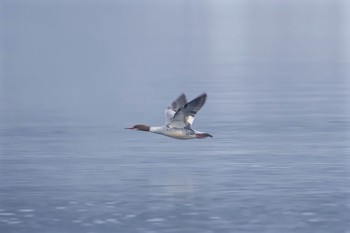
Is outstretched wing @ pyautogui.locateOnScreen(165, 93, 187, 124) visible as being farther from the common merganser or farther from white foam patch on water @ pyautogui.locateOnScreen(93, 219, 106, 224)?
white foam patch on water @ pyautogui.locateOnScreen(93, 219, 106, 224)

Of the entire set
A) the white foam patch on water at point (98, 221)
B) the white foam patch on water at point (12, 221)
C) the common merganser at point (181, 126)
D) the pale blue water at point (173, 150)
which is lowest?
the white foam patch on water at point (12, 221)

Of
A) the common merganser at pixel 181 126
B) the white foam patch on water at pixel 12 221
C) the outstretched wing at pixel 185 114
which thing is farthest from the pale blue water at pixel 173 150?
the outstretched wing at pixel 185 114

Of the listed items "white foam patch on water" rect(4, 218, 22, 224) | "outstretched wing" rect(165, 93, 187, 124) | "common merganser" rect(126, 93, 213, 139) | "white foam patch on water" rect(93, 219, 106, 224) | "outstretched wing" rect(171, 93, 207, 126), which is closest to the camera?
"white foam patch on water" rect(93, 219, 106, 224)

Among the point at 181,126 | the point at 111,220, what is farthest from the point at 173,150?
the point at 111,220

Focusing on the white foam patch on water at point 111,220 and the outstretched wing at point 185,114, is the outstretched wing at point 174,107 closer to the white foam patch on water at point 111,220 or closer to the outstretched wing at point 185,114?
the outstretched wing at point 185,114

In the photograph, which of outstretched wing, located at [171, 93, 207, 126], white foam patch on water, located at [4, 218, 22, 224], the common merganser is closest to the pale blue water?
white foam patch on water, located at [4, 218, 22, 224]

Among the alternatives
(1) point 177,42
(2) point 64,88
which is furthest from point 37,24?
(2) point 64,88

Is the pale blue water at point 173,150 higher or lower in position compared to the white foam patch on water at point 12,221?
higher

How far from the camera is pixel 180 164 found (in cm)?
1916

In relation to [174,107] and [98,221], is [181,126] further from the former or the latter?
[98,221]

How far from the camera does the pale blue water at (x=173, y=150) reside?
15828 millimetres

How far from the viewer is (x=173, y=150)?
67.7 ft

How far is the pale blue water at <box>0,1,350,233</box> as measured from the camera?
623 inches

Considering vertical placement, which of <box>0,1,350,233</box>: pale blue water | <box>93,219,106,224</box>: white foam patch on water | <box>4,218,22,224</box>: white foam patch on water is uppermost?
<box>0,1,350,233</box>: pale blue water
